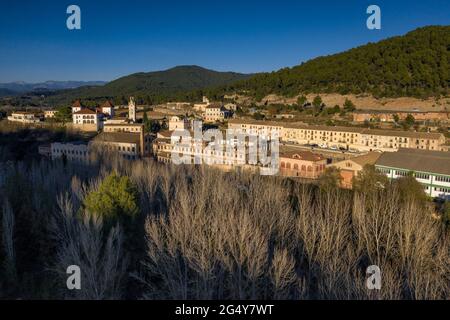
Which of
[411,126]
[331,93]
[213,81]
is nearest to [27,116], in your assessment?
[331,93]

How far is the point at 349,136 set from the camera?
3459 centimetres

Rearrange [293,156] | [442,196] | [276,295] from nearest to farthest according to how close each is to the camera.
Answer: [276,295] < [442,196] < [293,156]

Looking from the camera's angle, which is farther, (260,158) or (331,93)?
(331,93)

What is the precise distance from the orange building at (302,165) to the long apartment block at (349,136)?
7.09 meters

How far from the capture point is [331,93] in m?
51.7

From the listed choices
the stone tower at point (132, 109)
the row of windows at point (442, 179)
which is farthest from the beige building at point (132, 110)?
the row of windows at point (442, 179)

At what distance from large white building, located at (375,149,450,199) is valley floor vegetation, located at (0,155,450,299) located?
3.74m

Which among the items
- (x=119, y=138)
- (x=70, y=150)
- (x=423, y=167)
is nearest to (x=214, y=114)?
(x=119, y=138)

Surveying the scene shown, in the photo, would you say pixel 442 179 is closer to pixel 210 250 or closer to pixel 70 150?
pixel 210 250

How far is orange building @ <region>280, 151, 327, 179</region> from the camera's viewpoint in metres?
26.1

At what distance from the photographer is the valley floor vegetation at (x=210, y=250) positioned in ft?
32.9

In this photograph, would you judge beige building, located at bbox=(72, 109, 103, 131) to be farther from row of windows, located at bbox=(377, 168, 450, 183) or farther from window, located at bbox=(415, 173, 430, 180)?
window, located at bbox=(415, 173, 430, 180)

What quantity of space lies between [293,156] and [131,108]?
27250 millimetres
